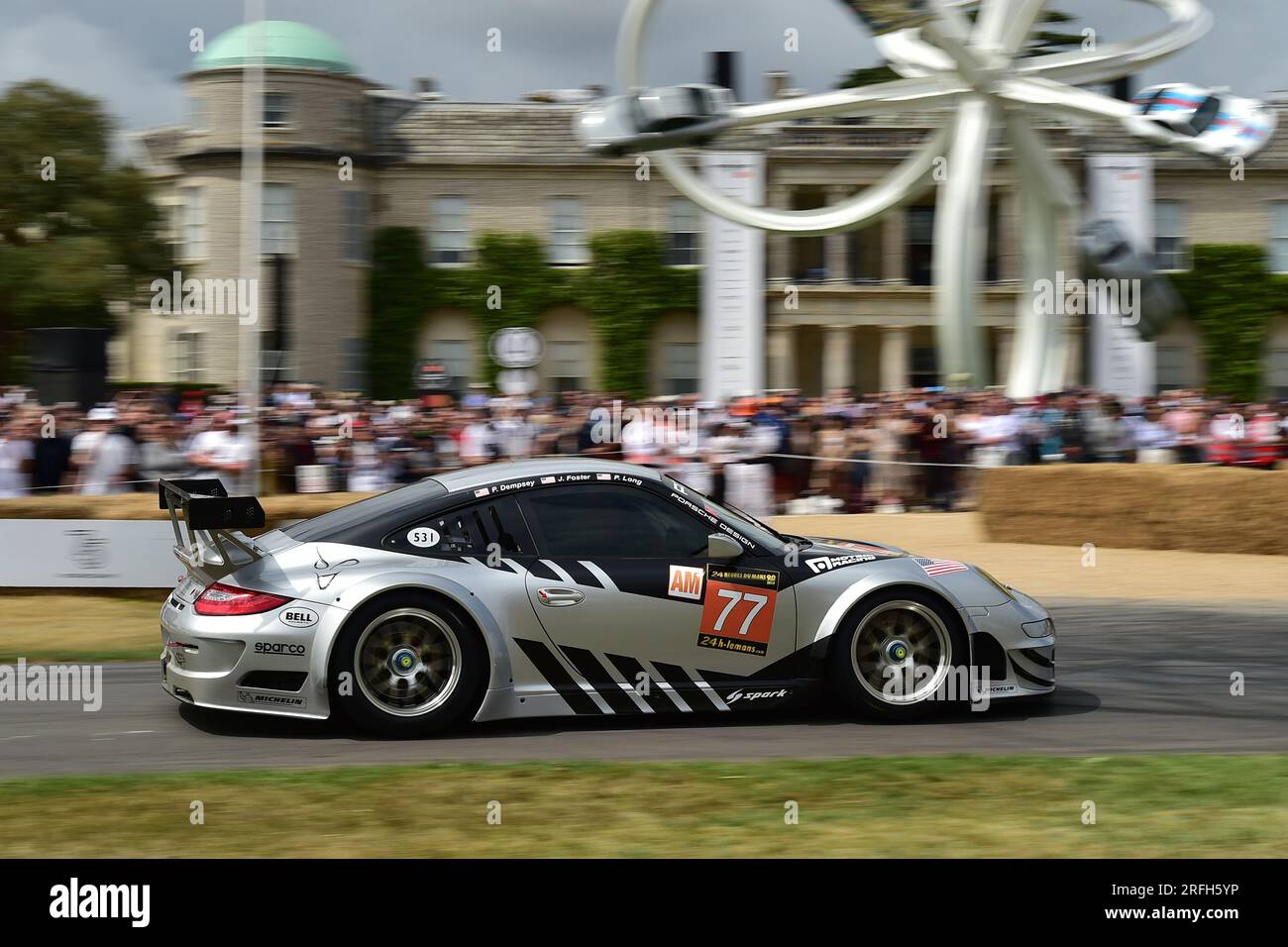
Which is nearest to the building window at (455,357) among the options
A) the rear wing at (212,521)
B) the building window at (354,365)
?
the building window at (354,365)

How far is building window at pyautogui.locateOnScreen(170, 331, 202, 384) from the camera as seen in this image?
4312 cm

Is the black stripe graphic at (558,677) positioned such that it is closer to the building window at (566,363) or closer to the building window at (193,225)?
the building window at (566,363)

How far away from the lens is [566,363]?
4406 cm

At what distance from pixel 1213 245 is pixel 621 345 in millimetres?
17596

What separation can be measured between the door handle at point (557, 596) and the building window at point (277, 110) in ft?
123

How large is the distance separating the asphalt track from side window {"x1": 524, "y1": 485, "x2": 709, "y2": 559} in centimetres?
87

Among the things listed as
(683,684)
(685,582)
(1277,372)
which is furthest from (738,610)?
(1277,372)

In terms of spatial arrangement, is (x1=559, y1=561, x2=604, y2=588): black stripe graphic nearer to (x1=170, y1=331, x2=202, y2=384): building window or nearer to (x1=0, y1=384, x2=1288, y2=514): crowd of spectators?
(x1=0, y1=384, x2=1288, y2=514): crowd of spectators

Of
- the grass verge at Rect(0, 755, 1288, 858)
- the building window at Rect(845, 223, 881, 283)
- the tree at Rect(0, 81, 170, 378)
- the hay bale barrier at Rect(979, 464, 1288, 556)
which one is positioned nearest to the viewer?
the grass verge at Rect(0, 755, 1288, 858)

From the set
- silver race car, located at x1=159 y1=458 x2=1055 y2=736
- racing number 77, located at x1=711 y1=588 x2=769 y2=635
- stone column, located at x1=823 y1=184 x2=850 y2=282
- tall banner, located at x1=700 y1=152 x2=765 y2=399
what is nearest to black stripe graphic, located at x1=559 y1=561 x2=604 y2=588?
silver race car, located at x1=159 y1=458 x2=1055 y2=736

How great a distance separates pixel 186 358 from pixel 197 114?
6.82 meters

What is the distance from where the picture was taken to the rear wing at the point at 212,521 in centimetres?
713

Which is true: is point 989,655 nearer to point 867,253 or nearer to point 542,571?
point 542,571
